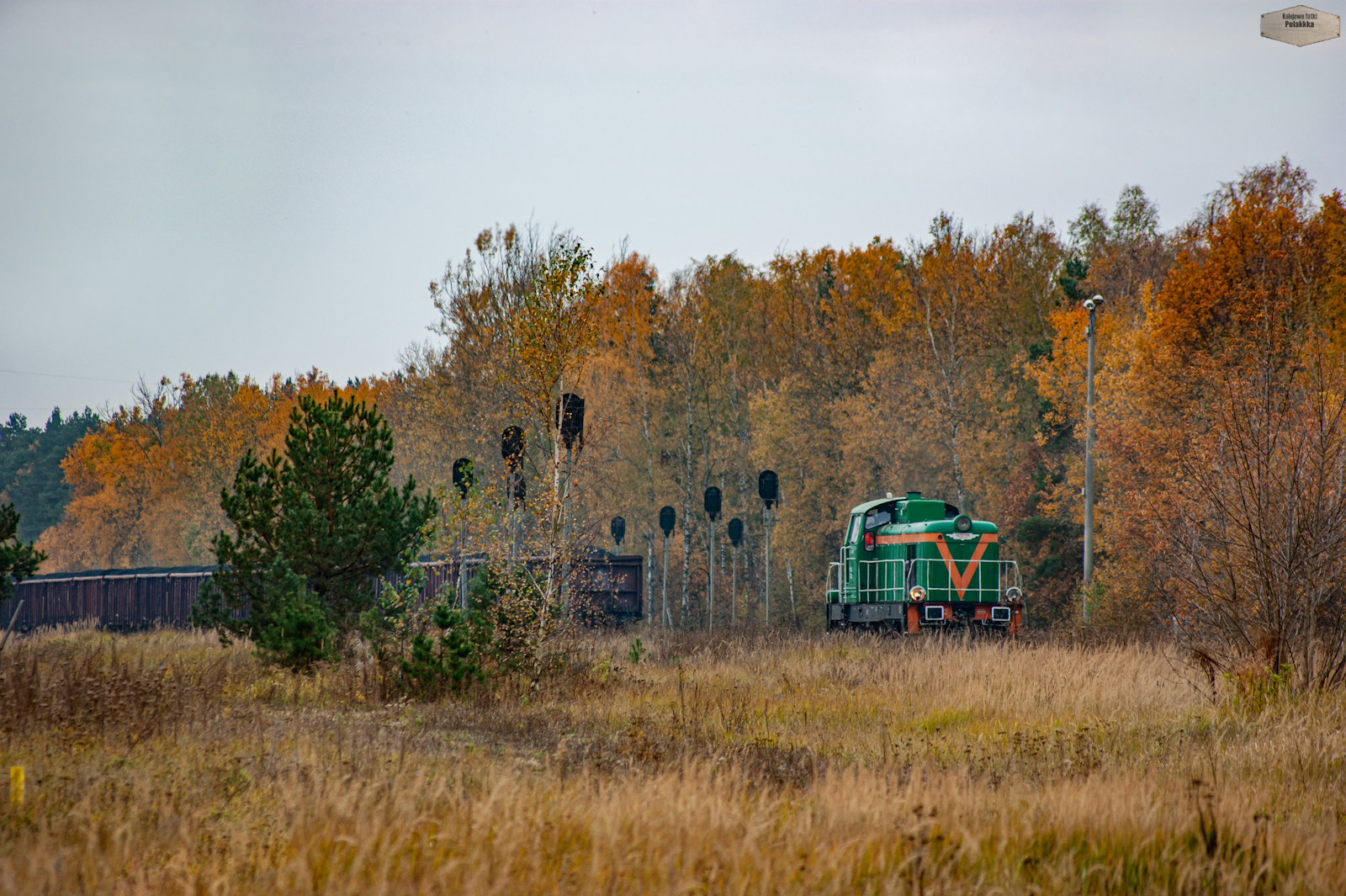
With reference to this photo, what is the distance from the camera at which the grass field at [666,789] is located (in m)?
5.19

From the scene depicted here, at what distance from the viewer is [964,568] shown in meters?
22.0

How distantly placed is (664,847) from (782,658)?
13.2m

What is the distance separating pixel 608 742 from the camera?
388 inches

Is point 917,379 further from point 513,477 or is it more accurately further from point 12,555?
point 12,555

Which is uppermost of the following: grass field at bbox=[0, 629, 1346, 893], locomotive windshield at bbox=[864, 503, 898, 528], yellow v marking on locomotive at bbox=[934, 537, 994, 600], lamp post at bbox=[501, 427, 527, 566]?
lamp post at bbox=[501, 427, 527, 566]

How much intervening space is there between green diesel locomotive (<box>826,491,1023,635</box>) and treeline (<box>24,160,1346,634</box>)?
3031 millimetres

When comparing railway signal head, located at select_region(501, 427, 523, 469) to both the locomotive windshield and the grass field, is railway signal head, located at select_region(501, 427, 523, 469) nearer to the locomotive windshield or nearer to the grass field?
the locomotive windshield

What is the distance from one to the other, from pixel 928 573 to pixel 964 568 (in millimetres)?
880

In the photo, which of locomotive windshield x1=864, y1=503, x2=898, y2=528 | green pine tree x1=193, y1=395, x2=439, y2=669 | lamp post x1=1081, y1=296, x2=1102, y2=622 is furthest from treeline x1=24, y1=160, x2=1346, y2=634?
green pine tree x1=193, y1=395, x2=439, y2=669

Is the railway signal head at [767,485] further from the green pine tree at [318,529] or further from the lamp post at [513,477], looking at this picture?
the green pine tree at [318,529]

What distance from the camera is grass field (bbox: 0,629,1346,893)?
17.0 feet

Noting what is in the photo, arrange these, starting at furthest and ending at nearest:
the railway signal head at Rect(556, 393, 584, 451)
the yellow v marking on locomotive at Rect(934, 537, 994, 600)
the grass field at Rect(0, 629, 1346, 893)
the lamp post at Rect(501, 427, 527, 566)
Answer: the yellow v marking on locomotive at Rect(934, 537, 994, 600) < the railway signal head at Rect(556, 393, 584, 451) < the lamp post at Rect(501, 427, 527, 566) < the grass field at Rect(0, 629, 1346, 893)

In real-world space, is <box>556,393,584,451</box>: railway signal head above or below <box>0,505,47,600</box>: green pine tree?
above

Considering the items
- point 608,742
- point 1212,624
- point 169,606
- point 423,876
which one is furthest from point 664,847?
point 169,606
